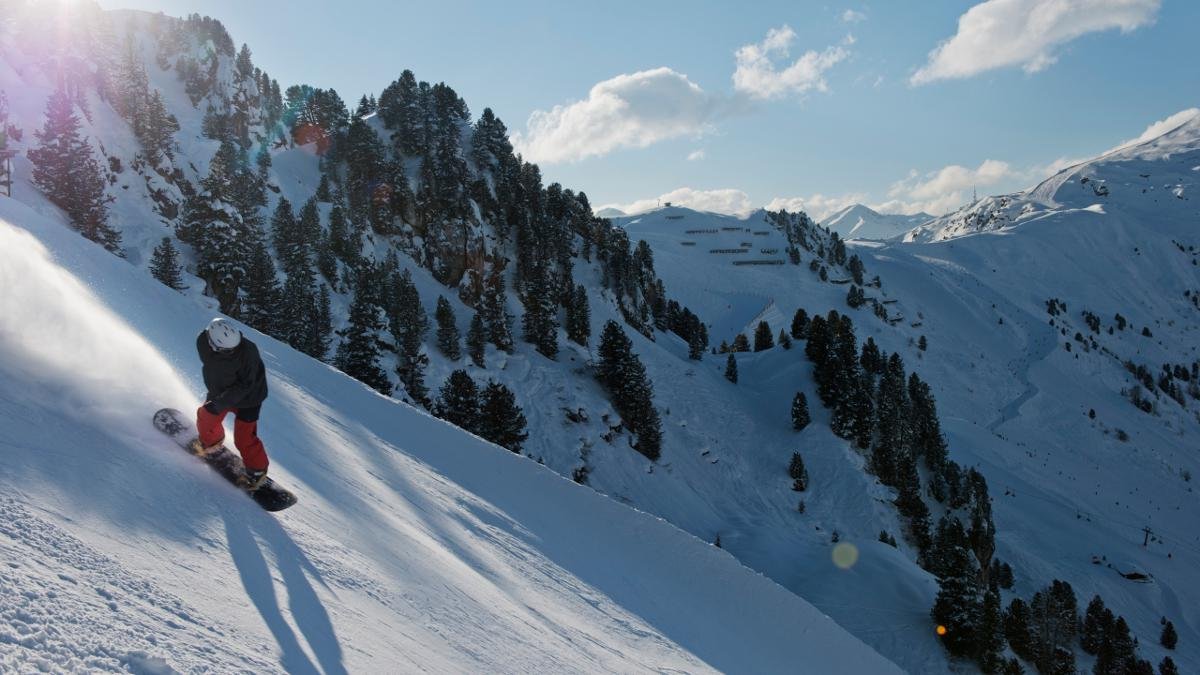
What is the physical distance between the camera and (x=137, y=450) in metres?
6.12

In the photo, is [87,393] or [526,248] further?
[526,248]

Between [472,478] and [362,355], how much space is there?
3403 cm

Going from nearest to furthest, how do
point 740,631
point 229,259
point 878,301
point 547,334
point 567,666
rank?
point 567,666 → point 740,631 → point 229,259 → point 547,334 → point 878,301

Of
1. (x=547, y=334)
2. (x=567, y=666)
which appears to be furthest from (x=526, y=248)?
(x=567, y=666)

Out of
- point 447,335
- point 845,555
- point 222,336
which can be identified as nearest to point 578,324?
point 447,335

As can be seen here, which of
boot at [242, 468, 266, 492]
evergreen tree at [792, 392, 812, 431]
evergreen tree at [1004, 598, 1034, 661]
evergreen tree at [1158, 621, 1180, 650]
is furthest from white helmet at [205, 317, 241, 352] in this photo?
evergreen tree at [1158, 621, 1180, 650]

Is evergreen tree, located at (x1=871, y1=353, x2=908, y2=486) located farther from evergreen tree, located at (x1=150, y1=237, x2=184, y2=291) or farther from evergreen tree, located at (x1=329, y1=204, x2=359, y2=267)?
evergreen tree, located at (x1=150, y1=237, x2=184, y2=291)

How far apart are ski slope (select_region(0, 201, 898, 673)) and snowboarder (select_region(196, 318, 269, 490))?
346mm

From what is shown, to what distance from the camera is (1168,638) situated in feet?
193

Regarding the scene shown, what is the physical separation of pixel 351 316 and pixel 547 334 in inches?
873

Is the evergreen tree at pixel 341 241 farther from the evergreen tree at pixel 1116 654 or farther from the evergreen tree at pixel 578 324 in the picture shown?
the evergreen tree at pixel 1116 654

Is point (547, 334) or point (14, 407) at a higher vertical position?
point (547, 334)

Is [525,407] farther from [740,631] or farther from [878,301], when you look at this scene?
[878,301]

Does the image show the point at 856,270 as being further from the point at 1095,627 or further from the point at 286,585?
the point at 286,585
